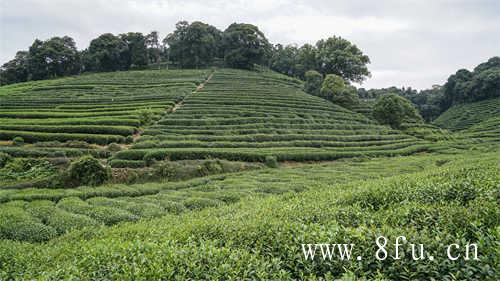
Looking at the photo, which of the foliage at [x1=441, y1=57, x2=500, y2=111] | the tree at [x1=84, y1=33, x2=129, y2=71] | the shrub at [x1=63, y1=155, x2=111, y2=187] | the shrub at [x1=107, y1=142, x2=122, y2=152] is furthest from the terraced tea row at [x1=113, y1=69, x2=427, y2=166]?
the foliage at [x1=441, y1=57, x2=500, y2=111]

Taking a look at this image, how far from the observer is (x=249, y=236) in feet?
20.7

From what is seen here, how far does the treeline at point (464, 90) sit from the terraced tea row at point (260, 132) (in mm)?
44444

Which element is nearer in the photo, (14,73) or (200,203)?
(200,203)

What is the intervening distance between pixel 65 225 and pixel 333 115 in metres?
39.9

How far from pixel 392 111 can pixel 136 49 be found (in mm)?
68660

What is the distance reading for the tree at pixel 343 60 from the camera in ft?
231

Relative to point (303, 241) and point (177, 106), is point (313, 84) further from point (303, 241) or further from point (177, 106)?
point (303, 241)

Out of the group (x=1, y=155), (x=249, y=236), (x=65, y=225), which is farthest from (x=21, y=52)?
(x=249, y=236)

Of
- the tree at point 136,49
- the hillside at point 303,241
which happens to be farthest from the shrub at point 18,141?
the tree at point 136,49

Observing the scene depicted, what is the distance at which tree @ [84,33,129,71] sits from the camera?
79.1 m

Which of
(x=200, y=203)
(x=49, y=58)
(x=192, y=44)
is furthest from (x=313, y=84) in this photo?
→ (x=49, y=58)

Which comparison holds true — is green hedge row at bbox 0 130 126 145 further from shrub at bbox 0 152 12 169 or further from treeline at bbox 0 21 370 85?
treeline at bbox 0 21 370 85

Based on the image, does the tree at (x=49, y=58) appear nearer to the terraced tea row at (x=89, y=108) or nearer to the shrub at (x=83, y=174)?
the terraced tea row at (x=89, y=108)

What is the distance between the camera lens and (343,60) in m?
70.8
